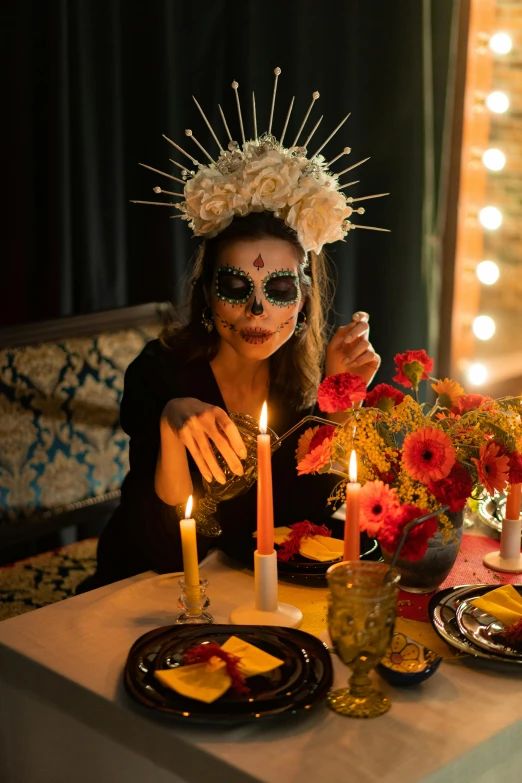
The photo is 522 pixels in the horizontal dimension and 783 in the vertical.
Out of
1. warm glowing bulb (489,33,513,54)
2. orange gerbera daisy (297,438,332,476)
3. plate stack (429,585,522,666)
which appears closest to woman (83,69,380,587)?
orange gerbera daisy (297,438,332,476)

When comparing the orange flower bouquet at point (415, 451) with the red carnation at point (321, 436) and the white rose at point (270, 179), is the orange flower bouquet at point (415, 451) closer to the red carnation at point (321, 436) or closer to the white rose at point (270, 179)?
the red carnation at point (321, 436)

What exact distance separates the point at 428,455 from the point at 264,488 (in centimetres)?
23

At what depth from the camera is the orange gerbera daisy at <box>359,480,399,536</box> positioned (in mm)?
1284

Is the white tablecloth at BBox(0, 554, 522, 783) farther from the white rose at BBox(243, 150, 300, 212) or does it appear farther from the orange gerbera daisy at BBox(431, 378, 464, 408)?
the white rose at BBox(243, 150, 300, 212)

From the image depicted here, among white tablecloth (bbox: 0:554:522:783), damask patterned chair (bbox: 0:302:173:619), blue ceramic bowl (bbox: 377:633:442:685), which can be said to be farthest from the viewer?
damask patterned chair (bbox: 0:302:173:619)

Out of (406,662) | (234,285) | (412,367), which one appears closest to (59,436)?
(234,285)

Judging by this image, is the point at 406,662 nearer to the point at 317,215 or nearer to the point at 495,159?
the point at 317,215

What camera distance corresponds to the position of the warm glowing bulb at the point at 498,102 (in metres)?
3.38

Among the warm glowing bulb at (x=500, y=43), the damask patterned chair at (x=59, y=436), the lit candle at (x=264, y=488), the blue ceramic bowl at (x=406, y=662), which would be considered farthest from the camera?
the warm glowing bulb at (x=500, y=43)

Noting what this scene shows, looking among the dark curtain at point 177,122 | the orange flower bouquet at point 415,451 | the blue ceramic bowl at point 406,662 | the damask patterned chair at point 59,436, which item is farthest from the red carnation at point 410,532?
the dark curtain at point 177,122

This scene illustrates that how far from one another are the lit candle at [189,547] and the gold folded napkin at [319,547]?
244 mm

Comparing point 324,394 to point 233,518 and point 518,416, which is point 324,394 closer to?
point 518,416

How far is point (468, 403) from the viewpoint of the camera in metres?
1.44

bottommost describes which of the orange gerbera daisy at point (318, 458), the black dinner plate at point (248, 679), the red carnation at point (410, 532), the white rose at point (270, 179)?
the black dinner plate at point (248, 679)
